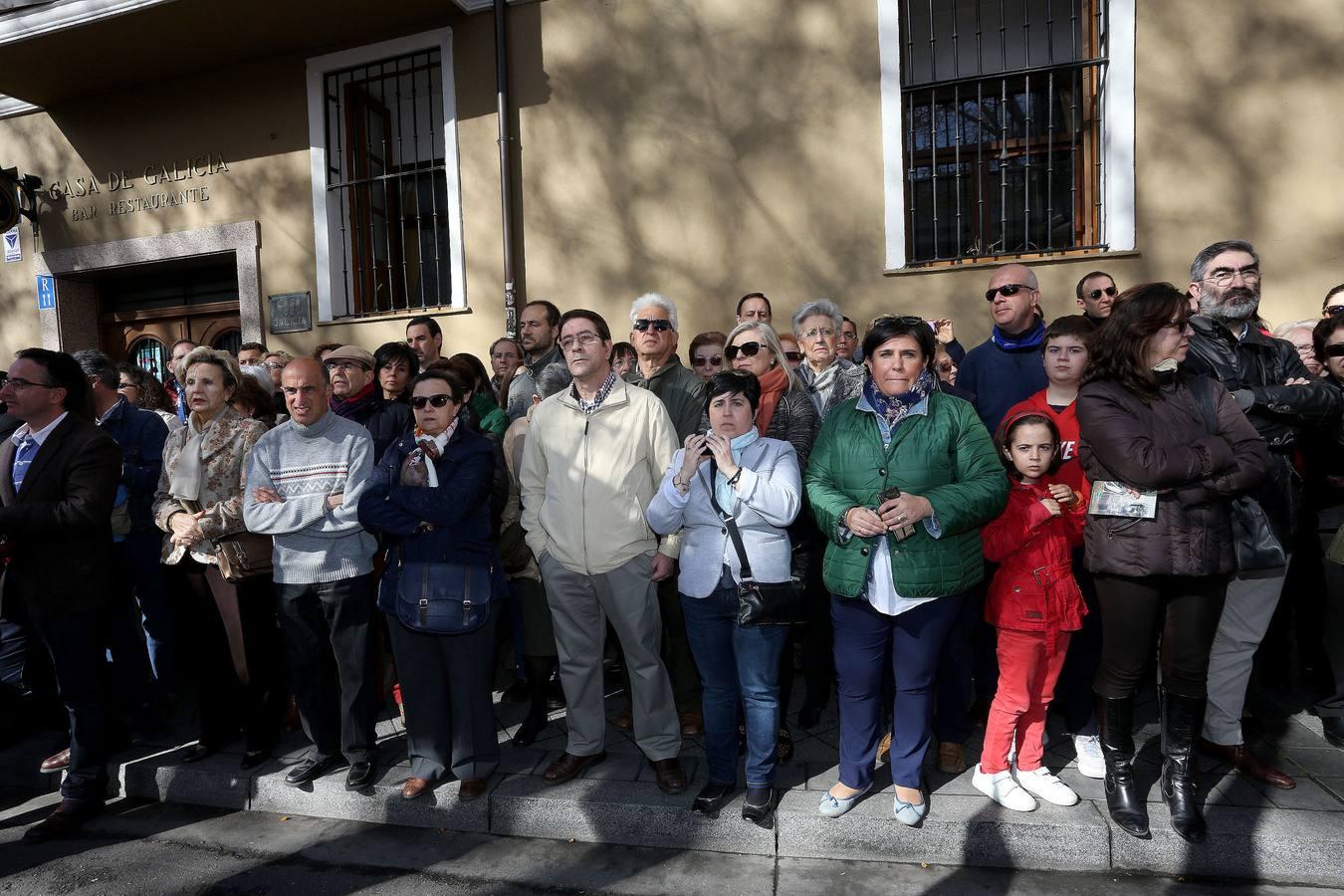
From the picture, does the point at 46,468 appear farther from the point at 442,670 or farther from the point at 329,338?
the point at 329,338

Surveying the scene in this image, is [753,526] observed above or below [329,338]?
below

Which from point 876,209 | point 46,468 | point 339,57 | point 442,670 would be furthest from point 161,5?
point 442,670

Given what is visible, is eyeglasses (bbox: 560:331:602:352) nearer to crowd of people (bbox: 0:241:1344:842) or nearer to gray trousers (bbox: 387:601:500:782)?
crowd of people (bbox: 0:241:1344:842)

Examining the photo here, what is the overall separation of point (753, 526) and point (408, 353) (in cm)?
255

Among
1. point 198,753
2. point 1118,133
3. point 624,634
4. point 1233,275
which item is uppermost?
point 1118,133

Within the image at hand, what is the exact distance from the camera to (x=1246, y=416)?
3184 mm

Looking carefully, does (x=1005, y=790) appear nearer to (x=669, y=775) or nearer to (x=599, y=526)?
(x=669, y=775)

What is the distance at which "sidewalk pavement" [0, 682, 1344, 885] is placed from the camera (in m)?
2.81

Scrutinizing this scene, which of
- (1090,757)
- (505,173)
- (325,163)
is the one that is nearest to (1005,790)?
(1090,757)

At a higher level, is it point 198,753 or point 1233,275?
point 1233,275

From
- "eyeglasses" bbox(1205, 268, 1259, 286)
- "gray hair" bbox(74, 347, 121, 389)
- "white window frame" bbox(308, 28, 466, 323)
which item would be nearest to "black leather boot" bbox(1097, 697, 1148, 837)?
"eyeglasses" bbox(1205, 268, 1259, 286)

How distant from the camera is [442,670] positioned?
11.2ft

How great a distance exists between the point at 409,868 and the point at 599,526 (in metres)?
1.55

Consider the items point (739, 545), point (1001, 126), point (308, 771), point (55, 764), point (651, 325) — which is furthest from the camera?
point (1001, 126)
